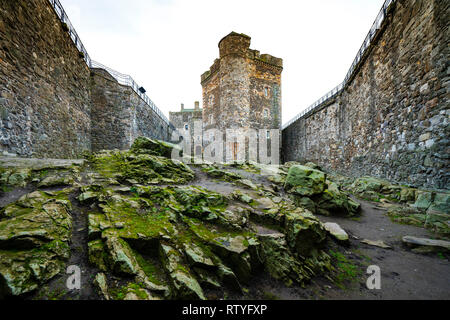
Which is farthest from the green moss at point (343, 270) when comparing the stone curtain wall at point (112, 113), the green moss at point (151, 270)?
the stone curtain wall at point (112, 113)

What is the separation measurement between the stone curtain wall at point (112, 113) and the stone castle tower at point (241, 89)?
9100 mm

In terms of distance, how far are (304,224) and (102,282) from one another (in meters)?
4.16

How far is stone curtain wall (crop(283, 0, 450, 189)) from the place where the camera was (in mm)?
5219

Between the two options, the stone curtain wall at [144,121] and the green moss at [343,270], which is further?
the stone curtain wall at [144,121]

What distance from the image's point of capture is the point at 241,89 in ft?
63.1

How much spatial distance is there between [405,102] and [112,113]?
18.0m

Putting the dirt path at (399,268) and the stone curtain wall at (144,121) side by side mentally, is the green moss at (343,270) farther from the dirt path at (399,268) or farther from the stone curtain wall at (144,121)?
the stone curtain wall at (144,121)

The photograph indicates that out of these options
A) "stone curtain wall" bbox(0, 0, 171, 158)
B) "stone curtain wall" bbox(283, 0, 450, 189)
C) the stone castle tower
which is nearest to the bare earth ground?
"stone curtain wall" bbox(283, 0, 450, 189)

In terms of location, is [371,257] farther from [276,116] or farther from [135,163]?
[276,116]

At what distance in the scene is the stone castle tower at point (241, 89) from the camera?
18984 millimetres

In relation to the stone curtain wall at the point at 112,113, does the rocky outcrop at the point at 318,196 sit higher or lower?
lower

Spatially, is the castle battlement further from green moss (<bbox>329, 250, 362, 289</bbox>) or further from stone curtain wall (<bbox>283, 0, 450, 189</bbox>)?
green moss (<bbox>329, 250, 362, 289</bbox>)

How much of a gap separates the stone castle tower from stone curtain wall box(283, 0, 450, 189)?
32.5 ft

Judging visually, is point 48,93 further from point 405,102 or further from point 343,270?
point 405,102
